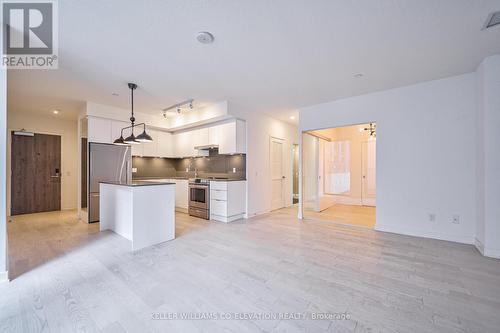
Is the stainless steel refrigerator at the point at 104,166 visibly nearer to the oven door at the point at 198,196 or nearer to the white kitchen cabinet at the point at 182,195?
the white kitchen cabinet at the point at 182,195

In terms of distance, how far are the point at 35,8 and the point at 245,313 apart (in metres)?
3.43

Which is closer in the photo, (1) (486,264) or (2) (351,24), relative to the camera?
(2) (351,24)

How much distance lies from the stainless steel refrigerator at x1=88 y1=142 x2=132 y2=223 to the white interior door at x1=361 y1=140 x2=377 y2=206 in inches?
284

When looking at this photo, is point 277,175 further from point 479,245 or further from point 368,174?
point 479,245

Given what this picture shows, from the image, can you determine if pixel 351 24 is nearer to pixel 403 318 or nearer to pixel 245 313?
pixel 403 318

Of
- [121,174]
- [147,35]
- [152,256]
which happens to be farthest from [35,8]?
[121,174]

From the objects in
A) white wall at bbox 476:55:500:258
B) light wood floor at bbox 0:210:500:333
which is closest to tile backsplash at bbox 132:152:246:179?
light wood floor at bbox 0:210:500:333

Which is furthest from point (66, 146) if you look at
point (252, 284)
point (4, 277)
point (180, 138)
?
point (252, 284)

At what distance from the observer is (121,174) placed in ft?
17.0

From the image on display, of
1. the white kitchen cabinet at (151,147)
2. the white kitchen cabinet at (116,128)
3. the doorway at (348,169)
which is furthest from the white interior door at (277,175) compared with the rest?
the white kitchen cabinet at (116,128)

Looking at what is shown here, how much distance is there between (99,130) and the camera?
478 cm
